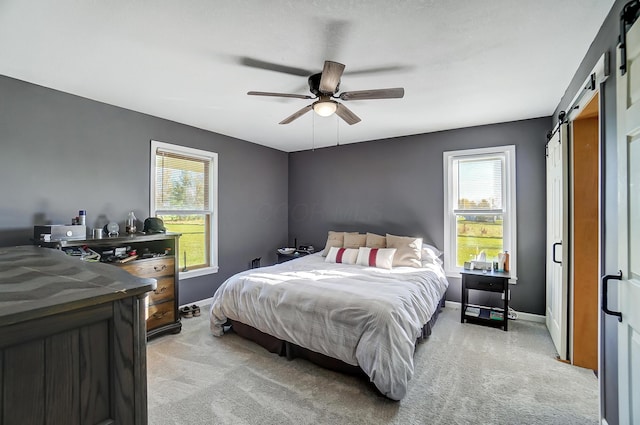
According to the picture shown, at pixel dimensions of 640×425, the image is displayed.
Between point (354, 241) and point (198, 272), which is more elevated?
point (354, 241)

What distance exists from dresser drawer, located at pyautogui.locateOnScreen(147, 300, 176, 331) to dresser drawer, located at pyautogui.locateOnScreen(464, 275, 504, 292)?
3502mm

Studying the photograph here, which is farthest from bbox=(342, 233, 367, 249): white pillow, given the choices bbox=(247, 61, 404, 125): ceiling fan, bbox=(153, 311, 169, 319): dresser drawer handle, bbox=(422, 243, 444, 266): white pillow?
bbox=(153, 311, 169, 319): dresser drawer handle

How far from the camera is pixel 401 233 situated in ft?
14.8

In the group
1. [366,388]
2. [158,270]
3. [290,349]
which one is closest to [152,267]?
[158,270]

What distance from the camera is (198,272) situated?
13.3 ft

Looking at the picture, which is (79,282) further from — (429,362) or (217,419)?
(429,362)

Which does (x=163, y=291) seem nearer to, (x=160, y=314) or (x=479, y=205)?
(x=160, y=314)

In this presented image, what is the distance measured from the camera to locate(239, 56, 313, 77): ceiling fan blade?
7.41ft

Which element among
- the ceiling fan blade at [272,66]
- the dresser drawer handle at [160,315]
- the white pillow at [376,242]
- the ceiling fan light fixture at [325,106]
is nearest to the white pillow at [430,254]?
the white pillow at [376,242]

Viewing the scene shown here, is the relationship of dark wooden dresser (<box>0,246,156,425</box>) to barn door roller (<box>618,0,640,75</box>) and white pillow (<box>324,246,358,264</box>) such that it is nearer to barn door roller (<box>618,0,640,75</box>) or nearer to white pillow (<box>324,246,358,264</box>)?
barn door roller (<box>618,0,640,75</box>)

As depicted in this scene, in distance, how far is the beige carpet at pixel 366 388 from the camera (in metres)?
1.93

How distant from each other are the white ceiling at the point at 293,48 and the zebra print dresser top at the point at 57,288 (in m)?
1.54

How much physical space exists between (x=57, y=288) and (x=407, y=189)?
Result: 4.26 m

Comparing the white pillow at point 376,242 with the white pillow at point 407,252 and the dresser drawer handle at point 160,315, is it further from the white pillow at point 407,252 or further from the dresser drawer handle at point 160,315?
the dresser drawer handle at point 160,315
